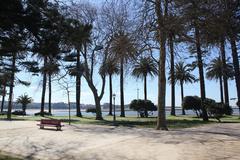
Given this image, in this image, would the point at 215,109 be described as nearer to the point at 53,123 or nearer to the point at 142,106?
the point at 53,123

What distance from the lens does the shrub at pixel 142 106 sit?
48906 mm

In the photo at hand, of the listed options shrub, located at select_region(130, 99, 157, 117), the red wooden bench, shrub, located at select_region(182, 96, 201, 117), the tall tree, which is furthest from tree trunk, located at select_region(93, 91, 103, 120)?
the tall tree

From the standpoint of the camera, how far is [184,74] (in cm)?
6969

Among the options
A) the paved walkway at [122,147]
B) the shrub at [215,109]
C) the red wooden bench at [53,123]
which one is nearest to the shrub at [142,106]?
the shrub at [215,109]

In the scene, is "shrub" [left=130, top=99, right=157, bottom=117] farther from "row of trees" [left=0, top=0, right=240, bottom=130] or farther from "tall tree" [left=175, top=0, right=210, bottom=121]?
"tall tree" [left=175, top=0, right=210, bottom=121]

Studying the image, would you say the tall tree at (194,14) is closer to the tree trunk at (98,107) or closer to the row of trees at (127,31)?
the row of trees at (127,31)

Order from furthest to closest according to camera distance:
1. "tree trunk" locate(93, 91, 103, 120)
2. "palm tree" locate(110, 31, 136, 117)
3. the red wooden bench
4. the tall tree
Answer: "tree trunk" locate(93, 91, 103, 120), the red wooden bench, "palm tree" locate(110, 31, 136, 117), the tall tree

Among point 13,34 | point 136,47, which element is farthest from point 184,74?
point 13,34

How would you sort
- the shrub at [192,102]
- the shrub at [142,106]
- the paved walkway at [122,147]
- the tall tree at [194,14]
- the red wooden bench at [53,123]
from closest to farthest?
the tall tree at [194,14] → the paved walkway at [122,147] → the red wooden bench at [53,123] → the shrub at [192,102] → the shrub at [142,106]

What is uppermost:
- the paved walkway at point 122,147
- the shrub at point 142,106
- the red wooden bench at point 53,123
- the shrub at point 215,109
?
the shrub at point 142,106

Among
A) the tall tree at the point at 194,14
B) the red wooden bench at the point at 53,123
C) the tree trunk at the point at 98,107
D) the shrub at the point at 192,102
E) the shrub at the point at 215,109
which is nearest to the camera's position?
the tall tree at the point at 194,14

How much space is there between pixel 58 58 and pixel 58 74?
23.9 inches

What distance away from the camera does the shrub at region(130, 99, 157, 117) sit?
160ft

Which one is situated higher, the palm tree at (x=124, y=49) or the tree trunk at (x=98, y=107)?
the palm tree at (x=124, y=49)
